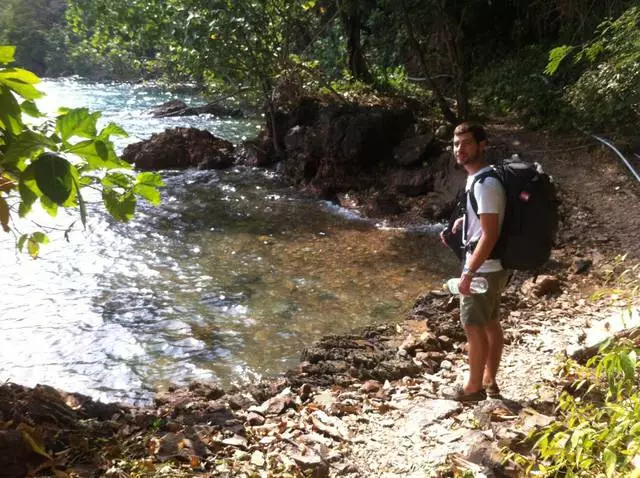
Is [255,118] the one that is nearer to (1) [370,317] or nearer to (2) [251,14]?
(2) [251,14]

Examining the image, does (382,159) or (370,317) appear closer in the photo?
(370,317)

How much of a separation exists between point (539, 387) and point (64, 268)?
720 centimetres

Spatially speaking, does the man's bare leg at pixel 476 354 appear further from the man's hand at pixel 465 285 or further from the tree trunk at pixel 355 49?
the tree trunk at pixel 355 49

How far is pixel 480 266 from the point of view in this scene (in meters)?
3.58

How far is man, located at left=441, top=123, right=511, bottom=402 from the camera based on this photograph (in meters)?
3.42

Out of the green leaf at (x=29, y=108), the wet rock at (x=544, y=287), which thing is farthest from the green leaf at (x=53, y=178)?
the wet rock at (x=544, y=287)

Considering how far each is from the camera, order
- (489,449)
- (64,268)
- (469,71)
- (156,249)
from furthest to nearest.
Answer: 1. (469,71)
2. (156,249)
3. (64,268)
4. (489,449)

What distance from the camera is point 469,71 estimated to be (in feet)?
63.6

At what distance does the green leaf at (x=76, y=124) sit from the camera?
1901 mm

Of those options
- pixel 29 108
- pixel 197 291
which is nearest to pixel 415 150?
pixel 197 291

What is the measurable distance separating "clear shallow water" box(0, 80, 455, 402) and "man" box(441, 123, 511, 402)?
2.37 m

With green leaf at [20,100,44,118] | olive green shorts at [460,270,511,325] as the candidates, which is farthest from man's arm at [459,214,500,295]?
green leaf at [20,100,44,118]

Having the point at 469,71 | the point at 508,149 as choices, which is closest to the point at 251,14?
the point at 508,149

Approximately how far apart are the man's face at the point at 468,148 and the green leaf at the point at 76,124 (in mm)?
2358
